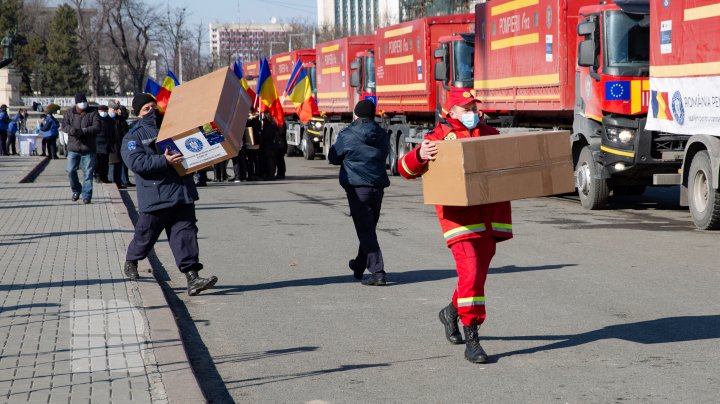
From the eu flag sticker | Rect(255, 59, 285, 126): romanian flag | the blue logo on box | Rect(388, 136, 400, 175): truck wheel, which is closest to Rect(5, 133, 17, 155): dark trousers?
Rect(255, 59, 285, 126): romanian flag

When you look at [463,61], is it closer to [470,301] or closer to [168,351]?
[470,301]

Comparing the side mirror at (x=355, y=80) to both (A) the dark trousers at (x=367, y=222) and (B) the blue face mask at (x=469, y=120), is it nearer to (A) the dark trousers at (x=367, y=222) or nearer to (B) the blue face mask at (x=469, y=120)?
(A) the dark trousers at (x=367, y=222)

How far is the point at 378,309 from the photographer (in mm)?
9078

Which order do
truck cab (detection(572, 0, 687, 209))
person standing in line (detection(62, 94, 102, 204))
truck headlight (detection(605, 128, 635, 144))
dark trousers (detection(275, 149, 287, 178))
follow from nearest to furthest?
truck cab (detection(572, 0, 687, 209))
truck headlight (detection(605, 128, 635, 144))
person standing in line (detection(62, 94, 102, 204))
dark trousers (detection(275, 149, 287, 178))

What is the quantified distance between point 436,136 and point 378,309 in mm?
2200

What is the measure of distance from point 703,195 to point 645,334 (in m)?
Answer: 7.40

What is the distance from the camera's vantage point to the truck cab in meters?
16.4

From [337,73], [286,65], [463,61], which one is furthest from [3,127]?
[463,61]

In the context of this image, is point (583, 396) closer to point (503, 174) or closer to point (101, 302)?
point (503, 174)

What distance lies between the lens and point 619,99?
54.2 ft

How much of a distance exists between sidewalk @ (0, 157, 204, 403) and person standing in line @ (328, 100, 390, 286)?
75.0 inches

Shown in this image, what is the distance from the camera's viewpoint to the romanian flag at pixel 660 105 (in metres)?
15.3

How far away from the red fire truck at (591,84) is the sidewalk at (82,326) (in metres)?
7.06

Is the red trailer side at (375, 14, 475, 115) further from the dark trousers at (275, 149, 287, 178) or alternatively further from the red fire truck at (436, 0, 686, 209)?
the red fire truck at (436, 0, 686, 209)
